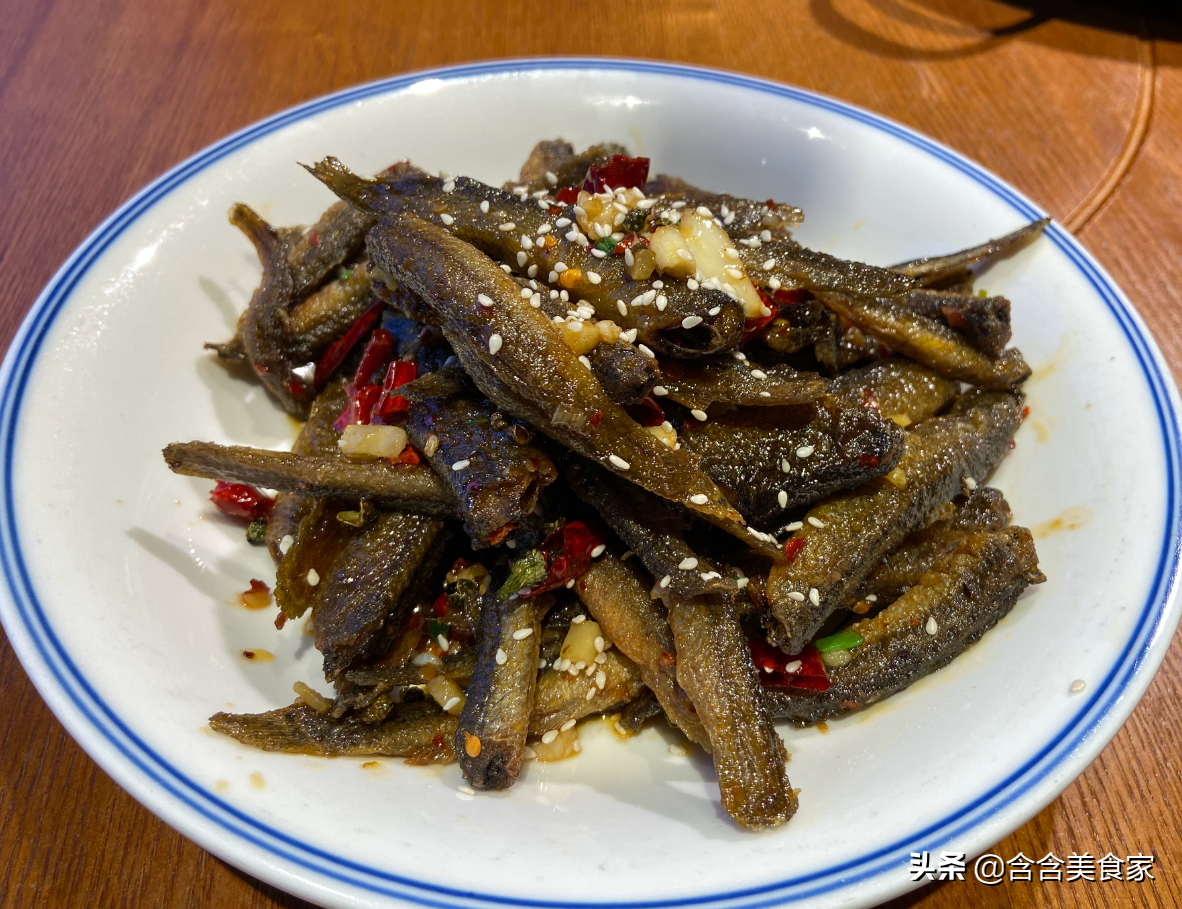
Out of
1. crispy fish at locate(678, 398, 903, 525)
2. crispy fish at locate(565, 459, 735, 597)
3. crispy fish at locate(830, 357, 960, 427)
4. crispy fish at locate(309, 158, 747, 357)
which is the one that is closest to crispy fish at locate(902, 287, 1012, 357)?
crispy fish at locate(830, 357, 960, 427)

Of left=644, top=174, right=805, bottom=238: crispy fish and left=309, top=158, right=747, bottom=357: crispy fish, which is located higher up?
left=644, top=174, right=805, bottom=238: crispy fish

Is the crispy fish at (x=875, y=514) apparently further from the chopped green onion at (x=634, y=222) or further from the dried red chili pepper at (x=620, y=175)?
the dried red chili pepper at (x=620, y=175)

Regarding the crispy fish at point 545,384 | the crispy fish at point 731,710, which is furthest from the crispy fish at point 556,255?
the crispy fish at point 731,710

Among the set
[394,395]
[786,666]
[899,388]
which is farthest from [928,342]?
[394,395]

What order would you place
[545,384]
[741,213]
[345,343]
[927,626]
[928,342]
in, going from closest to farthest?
[545,384], [927,626], [928,342], [741,213], [345,343]

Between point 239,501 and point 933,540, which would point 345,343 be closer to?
point 239,501

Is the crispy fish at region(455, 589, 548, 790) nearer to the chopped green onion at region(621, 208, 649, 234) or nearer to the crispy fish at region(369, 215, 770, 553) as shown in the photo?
the crispy fish at region(369, 215, 770, 553)
